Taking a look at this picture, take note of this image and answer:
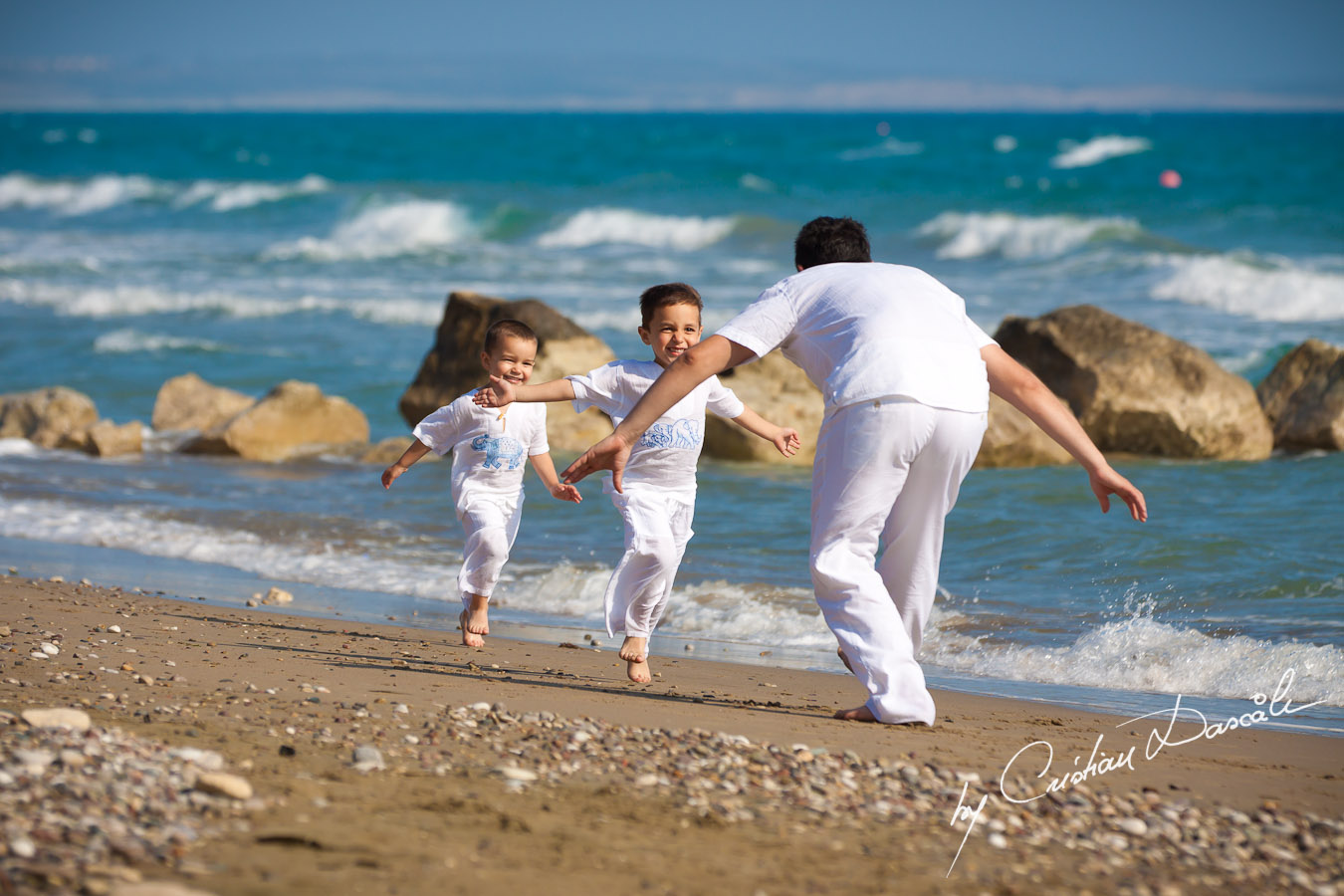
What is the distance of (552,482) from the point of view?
216 inches

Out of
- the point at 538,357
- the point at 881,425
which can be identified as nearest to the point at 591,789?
the point at 881,425

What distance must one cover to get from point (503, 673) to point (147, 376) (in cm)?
1210

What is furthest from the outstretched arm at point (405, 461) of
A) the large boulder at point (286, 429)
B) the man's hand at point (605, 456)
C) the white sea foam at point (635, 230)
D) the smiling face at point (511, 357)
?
the white sea foam at point (635, 230)

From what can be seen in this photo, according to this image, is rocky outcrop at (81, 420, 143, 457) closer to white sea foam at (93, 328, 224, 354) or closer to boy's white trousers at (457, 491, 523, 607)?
white sea foam at (93, 328, 224, 354)

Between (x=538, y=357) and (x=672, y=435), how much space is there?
6543 mm

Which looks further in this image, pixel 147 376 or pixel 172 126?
pixel 172 126

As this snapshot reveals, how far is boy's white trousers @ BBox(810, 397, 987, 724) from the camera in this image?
12.8 feet

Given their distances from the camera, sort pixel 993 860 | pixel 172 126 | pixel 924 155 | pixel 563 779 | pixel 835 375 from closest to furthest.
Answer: pixel 993 860 < pixel 563 779 < pixel 835 375 < pixel 924 155 < pixel 172 126

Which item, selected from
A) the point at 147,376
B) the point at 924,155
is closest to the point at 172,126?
the point at 924,155

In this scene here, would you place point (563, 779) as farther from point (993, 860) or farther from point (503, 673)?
point (503, 673)

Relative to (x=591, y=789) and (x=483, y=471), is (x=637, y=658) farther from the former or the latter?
(x=591, y=789)

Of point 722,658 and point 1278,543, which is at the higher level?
point 1278,543

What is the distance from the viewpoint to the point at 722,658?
5895mm

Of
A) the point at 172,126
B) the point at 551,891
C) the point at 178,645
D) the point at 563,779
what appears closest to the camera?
the point at 551,891
